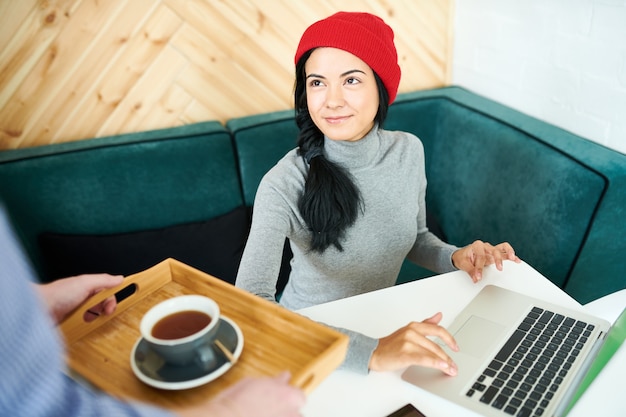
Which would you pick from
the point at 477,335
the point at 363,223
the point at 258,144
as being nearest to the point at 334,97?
the point at 363,223

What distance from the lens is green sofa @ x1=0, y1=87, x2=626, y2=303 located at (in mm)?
1578

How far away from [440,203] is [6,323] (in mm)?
1955

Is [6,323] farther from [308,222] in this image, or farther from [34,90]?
[34,90]

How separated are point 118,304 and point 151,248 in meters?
0.97

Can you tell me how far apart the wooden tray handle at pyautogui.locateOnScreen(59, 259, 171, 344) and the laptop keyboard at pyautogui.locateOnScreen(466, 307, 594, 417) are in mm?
554

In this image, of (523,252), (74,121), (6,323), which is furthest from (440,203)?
(6,323)

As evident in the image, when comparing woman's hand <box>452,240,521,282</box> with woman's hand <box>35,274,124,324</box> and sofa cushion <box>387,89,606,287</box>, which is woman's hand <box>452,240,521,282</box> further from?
woman's hand <box>35,274,124,324</box>

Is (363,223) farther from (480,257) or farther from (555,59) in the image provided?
(555,59)

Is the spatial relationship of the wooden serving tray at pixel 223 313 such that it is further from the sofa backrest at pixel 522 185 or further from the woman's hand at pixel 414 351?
the sofa backrest at pixel 522 185

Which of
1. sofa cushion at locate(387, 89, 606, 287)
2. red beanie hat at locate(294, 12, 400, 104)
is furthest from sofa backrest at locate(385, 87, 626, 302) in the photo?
red beanie hat at locate(294, 12, 400, 104)

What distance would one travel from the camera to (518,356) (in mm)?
939

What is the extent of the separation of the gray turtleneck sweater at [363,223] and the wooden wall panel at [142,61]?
80 centimetres

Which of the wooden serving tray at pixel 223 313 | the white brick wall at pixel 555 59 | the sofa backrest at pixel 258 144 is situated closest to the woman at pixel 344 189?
the wooden serving tray at pixel 223 313

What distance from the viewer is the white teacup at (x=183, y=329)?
2.10ft
